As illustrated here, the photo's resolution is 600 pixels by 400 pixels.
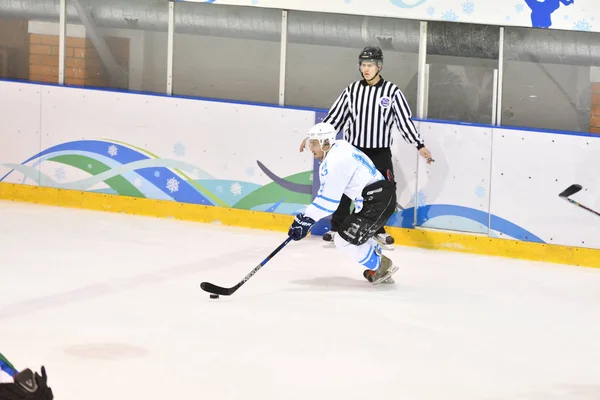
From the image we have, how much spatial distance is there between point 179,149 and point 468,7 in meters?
2.15

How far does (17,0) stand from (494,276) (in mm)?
4108

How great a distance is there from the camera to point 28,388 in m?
2.81

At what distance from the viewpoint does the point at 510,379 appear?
4727 mm

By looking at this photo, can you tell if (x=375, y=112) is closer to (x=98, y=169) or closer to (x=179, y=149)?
(x=179, y=149)

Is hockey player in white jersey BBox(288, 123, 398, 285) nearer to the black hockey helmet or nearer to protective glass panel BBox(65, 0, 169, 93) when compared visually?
the black hockey helmet

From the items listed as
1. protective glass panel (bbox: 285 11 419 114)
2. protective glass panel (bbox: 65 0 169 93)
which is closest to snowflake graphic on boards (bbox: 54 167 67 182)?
protective glass panel (bbox: 65 0 169 93)

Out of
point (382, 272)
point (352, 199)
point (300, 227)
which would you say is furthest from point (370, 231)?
point (300, 227)

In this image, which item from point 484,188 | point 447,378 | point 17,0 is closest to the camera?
point 447,378

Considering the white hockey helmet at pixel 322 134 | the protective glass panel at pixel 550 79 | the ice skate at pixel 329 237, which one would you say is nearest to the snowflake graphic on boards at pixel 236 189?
the ice skate at pixel 329 237

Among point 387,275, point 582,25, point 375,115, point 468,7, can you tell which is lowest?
point 387,275

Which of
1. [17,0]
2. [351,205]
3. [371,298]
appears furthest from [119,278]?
[17,0]

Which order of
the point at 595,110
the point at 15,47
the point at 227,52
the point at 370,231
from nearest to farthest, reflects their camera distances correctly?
the point at 370,231 → the point at 595,110 → the point at 227,52 → the point at 15,47

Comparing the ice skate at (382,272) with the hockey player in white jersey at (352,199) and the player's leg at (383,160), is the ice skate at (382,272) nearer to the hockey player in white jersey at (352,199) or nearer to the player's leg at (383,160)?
the hockey player in white jersey at (352,199)

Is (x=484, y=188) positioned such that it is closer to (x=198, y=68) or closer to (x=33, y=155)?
(x=198, y=68)
